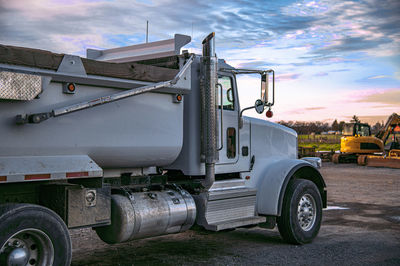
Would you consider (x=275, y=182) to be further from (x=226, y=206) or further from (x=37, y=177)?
(x=37, y=177)

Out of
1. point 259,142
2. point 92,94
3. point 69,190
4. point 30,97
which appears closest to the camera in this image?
point 30,97

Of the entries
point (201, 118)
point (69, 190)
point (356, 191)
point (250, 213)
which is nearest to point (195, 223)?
point (250, 213)

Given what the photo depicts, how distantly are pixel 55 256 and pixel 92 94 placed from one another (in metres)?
1.88

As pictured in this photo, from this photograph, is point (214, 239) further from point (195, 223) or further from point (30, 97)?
point (30, 97)

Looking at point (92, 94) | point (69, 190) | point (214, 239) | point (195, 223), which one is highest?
point (92, 94)

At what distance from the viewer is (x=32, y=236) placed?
16.3 feet

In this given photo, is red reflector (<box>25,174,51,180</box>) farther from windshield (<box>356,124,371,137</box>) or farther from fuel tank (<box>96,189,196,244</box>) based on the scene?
windshield (<box>356,124,371,137</box>)

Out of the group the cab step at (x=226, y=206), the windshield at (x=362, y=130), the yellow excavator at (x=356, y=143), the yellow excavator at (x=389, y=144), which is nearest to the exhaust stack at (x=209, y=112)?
the cab step at (x=226, y=206)

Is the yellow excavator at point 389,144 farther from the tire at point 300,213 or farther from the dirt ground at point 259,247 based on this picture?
the tire at point 300,213

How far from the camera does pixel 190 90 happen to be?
6.91 m

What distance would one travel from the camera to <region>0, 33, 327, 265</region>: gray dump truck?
498 centimetres

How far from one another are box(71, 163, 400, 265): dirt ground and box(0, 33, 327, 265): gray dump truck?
483mm

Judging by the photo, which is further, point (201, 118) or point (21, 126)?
point (201, 118)

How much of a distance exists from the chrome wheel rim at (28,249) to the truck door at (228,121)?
3.14 metres
